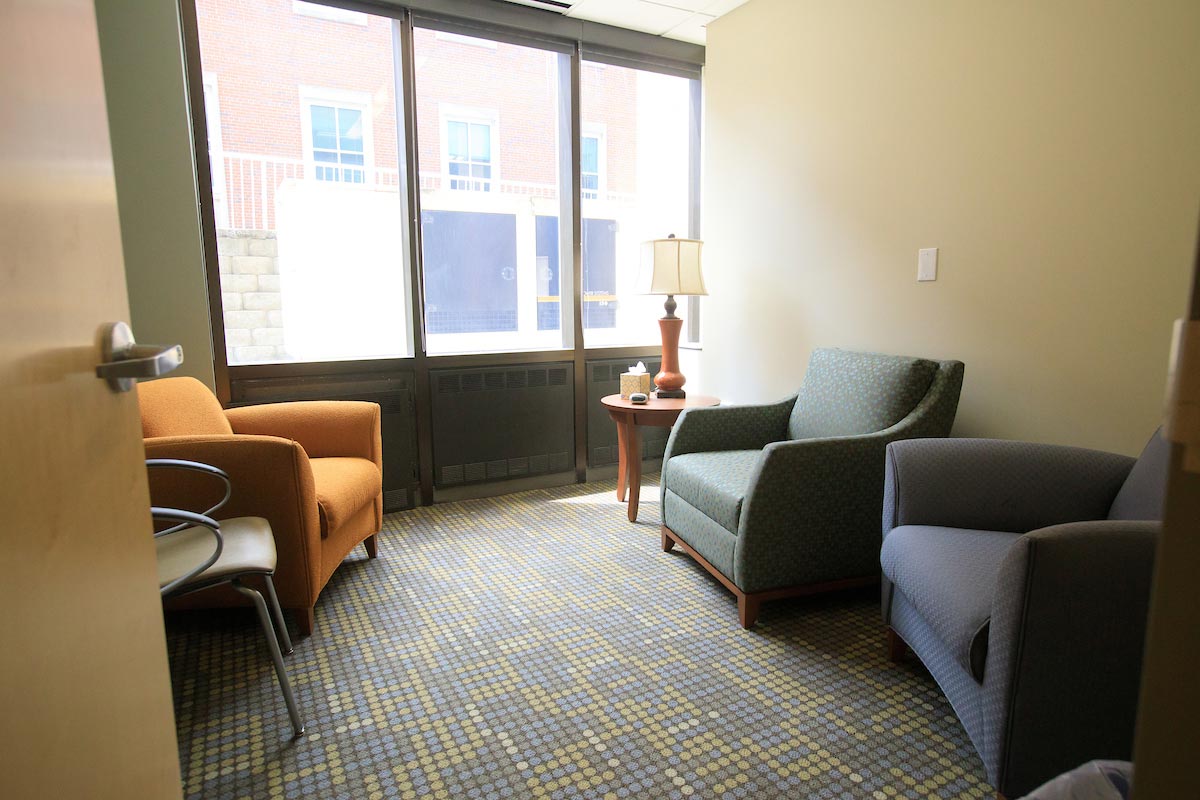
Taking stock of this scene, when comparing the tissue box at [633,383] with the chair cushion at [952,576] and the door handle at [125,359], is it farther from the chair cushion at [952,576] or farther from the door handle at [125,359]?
the door handle at [125,359]

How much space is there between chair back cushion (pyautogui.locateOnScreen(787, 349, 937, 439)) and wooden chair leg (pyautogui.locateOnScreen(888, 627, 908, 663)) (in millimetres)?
697

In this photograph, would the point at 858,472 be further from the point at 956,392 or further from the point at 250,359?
the point at 250,359

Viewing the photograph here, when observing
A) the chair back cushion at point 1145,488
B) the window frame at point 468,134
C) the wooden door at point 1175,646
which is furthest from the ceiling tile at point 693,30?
the wooden door at point 1175,646

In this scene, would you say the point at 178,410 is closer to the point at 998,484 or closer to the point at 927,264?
the point at 998,484

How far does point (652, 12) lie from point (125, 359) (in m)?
3.42

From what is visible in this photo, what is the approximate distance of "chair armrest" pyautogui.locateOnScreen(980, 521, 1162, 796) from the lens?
1.19 meters

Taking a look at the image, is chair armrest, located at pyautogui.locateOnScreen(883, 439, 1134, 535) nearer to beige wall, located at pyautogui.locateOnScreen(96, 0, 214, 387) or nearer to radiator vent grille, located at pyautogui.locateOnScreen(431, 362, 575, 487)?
radiator vent grille, located at pyautogui.locateOnScreen(431, 362, 575, 487)

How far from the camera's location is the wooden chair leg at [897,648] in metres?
1.89

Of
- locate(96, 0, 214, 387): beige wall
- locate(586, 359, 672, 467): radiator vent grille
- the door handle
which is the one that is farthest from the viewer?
locate(586, 359, 672, 467): radiator vent grille

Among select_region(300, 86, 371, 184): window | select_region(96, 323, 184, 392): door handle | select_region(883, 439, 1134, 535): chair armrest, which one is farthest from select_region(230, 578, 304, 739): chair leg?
select_region(300, 86, 371, 184): window

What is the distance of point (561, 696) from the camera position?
1770 mm

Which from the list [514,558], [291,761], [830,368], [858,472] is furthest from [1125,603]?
[514,558]

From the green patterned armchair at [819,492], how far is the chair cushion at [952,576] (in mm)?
311

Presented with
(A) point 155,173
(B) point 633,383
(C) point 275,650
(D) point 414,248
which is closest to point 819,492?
(B) point 633,383
